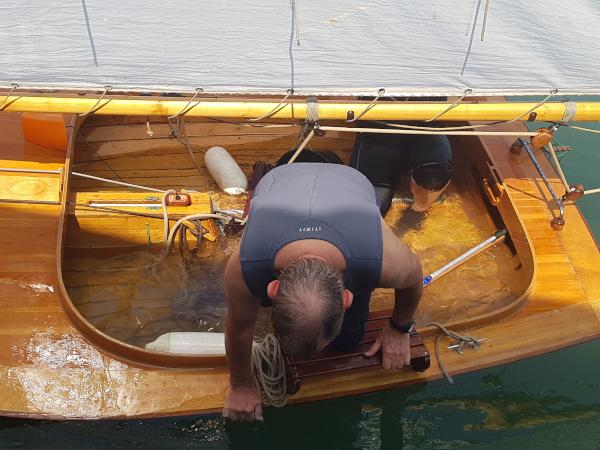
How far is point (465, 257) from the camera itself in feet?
10.8

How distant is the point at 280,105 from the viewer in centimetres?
287

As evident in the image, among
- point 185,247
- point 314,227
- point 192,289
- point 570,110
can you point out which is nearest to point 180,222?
point 185,247

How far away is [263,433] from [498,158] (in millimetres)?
2143

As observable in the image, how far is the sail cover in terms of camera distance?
2510 millimetres

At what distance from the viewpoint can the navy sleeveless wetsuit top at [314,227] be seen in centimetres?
187

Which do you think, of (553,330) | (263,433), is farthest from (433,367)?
(263,433)

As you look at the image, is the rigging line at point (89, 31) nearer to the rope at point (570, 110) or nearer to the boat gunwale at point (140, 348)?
the boat gunwale at point (140, 348)

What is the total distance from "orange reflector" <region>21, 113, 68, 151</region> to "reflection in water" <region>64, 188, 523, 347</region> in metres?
0.72

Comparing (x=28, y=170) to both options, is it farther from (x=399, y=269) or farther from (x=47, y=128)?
(x=399, y=269)

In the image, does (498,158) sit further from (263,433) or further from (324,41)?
(263,433)

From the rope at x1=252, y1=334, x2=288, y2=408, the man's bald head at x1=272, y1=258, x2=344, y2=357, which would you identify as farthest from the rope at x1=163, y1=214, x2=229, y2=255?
the man's bald head at x1=272, y1=258, x2=344, y2=357

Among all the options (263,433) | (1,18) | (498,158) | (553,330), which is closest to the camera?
(1,18)

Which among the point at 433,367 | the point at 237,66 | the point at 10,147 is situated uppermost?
the point at 237,66

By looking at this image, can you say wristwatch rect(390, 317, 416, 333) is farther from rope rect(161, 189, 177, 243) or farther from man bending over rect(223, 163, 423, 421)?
rope rect(161, 189, 177, 243)
